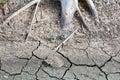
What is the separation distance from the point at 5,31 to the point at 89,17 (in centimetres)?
92

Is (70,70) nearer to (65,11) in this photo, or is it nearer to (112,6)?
(65,11)

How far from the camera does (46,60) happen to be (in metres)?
3.81

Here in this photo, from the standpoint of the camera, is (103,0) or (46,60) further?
(103,0)

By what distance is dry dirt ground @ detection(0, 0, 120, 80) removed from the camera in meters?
3.74

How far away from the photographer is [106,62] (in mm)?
3812

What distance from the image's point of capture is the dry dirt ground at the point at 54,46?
12.3 ft

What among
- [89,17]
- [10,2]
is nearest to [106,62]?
[89,17]

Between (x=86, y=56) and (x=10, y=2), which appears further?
(x=10, y=2)

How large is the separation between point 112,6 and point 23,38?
105 cm

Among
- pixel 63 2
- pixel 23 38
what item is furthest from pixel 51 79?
pixel 63 2

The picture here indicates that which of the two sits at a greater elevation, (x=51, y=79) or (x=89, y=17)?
(x=89, y=17)

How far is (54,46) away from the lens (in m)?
3.94

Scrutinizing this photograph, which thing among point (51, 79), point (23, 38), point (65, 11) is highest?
point (65, 11)

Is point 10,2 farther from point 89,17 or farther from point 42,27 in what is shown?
point 89,17
